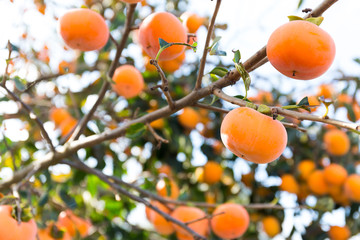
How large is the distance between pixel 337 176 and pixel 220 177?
0.84m

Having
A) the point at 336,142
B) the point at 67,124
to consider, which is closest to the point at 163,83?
the point at 67,124

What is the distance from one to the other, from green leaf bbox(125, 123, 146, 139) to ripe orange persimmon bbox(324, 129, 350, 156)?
5.73 feet

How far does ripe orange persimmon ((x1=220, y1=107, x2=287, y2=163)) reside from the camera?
1.01 m

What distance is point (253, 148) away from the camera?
103 cm

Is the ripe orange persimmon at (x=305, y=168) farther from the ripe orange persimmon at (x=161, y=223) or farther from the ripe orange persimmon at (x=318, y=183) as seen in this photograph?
the ripe orange persimmon at (x=161, y=223)

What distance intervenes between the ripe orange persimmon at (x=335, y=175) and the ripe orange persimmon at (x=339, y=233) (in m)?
0.32

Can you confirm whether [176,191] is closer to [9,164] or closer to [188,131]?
[188,131]

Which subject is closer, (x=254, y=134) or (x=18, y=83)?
(x=254, y=134)

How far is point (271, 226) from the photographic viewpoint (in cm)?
273

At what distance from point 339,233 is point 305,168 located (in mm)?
507

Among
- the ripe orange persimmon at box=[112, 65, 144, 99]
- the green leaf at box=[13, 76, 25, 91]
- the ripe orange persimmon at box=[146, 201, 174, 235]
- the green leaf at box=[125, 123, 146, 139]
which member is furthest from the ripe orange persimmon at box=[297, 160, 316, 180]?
the green leaf at box=[13, 76, 25, 91]

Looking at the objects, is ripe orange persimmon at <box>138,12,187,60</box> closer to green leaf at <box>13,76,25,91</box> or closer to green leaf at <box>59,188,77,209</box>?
green leaf at <box>13,76,25,91</box>

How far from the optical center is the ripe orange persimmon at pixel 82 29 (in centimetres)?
148

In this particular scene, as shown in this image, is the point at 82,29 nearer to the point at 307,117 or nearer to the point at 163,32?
the point at 163,32
